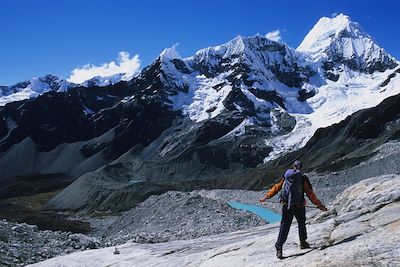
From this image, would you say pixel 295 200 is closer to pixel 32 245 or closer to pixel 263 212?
pixel 32 245

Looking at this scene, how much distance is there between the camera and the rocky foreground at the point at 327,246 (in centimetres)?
1343

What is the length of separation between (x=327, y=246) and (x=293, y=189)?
1862 millimetres

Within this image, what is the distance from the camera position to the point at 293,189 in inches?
611

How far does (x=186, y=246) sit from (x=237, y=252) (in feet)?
19.9

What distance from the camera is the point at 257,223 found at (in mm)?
47812

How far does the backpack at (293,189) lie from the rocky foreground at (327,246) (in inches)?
58.0

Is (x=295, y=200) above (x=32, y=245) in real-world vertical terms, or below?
below

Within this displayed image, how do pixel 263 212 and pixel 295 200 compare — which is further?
pixel 263 212

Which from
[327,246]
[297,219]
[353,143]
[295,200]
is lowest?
[327,246]

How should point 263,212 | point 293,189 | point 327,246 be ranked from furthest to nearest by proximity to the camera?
point 263,212
point 293,189
point 327,246

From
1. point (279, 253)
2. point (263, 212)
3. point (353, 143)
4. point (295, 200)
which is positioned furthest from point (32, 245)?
point (353, 143)

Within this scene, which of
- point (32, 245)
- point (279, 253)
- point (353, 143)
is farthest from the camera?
point (353, 143)

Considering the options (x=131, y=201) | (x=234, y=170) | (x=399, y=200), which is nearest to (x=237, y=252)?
(x=399, y=200)

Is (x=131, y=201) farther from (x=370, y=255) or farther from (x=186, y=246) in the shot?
(x=370, y=255)
